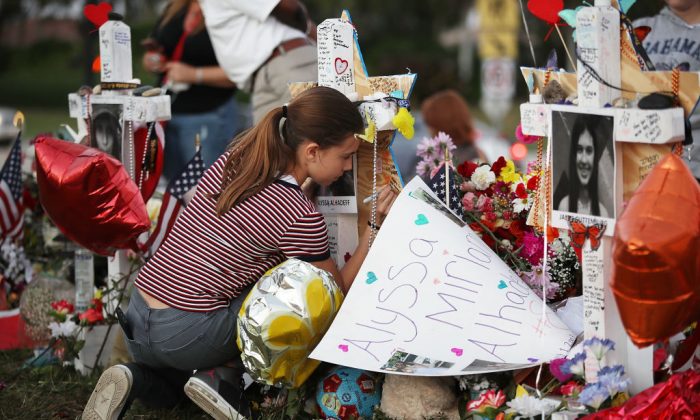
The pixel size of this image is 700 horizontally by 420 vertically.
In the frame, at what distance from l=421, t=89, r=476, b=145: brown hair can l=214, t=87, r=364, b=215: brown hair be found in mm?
2839

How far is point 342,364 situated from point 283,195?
1.97ft

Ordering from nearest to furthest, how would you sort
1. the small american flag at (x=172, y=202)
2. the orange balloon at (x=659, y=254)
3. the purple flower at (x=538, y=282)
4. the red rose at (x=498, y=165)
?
1. the orange balloon at (x=659, y=254)
2. the purple flower at (x=538, y=282)
3. the red rose at (x=498, y=165)
4. the small american flag at (x=172, y=202)

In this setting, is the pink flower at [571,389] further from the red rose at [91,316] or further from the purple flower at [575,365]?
the red rose at [91,316]

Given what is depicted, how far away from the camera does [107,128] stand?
420 centimetres

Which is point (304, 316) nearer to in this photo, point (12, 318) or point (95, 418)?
point (95, 418)

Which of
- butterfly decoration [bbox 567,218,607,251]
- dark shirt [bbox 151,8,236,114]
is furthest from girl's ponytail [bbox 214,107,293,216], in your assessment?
dark shirt [bbox 151,8,236,114]

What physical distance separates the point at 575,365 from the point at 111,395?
4.98 ft

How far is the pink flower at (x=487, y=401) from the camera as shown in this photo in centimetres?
297

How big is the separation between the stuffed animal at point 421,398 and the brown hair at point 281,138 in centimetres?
79

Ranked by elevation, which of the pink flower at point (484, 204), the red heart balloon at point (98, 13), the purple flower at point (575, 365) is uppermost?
the red heart balloon at point (98, 13)

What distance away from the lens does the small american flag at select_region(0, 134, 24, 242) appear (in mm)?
4680

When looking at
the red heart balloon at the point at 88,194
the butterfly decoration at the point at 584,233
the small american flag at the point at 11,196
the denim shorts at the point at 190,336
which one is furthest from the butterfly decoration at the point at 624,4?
the small american flag at the point at 11,196

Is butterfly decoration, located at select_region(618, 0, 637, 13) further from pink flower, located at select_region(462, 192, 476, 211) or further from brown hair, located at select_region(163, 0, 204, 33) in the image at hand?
brown hair, located at select_region(163, 0, 204, 33)

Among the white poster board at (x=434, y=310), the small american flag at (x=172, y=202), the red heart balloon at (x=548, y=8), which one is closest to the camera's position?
the white poster board at (x=434, y=310)
